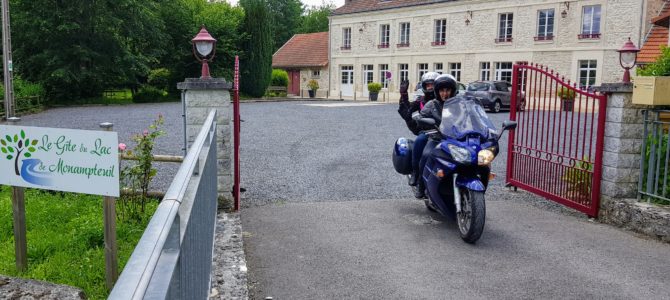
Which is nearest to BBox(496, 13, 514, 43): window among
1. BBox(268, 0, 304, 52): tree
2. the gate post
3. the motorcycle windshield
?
the gate post

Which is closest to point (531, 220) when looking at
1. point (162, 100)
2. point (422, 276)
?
point (422, 276)

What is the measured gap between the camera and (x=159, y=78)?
3884 centimetres

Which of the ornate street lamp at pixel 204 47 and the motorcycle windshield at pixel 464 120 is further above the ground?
the ornate street lamp at pixel 204 47

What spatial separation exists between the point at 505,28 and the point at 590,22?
5018 mm

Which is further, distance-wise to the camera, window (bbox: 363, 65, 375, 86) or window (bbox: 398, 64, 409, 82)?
window (bbox: 363, 65, 375, 86)

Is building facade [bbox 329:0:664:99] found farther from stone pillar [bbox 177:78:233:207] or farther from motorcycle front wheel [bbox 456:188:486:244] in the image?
stone pillar [bbox 177:78:233:207]

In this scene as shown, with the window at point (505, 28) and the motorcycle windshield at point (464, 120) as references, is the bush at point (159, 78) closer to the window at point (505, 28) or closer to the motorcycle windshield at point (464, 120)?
the window at point (505, 28)

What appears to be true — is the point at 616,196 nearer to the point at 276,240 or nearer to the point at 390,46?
the point at 276,240

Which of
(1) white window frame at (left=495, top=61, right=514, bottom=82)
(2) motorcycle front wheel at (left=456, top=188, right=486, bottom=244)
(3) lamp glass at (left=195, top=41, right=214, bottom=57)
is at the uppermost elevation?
(1) white window frame at (left=495, top=61, right=514, bottom=82)

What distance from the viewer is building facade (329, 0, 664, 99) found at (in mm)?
28953

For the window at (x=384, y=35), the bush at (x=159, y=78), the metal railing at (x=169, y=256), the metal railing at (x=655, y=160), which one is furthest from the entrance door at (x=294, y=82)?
the metal railing at (x=169, y=256)

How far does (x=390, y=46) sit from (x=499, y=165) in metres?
30.1

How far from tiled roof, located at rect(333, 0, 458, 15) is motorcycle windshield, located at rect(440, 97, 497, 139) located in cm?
3187

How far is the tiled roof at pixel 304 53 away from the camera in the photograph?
47.4m
